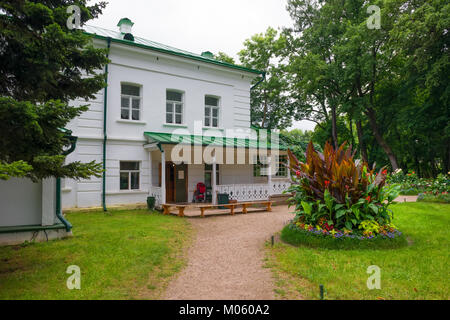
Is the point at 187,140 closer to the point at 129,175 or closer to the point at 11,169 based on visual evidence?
the point at 129,175

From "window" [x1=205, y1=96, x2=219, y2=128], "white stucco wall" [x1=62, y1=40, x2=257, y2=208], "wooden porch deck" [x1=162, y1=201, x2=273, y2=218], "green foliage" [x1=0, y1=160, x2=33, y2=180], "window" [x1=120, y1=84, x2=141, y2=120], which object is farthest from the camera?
"window" [x1=205, y1=96, x2=219, y2=128]

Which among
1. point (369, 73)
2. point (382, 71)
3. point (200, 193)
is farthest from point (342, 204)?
point (382, 71)

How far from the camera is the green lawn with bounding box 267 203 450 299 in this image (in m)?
4.23

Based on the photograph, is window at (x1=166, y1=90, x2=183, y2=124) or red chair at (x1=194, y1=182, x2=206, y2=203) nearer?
red chair at (x1=194, y1=182, x2=206, y2=203)

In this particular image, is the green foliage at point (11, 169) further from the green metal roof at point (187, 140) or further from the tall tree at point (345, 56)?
the tall tree at point (345, 56)

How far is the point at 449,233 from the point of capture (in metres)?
7.75

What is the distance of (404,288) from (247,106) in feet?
47.4

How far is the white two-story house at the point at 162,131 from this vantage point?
41.4 ft

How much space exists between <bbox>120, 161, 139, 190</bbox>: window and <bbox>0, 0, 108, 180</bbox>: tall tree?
750 cm

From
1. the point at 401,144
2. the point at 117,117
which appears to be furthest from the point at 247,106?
the point at 401,144

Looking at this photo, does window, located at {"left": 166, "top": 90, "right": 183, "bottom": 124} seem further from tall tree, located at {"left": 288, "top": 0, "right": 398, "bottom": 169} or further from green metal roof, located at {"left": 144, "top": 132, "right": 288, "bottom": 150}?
tall tree, located at {"left": 288, "top": 0, "right": 398, "bottom": 169}

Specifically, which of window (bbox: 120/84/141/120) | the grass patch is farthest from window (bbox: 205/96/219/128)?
the grass patch

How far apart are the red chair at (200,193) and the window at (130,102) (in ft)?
14.9
